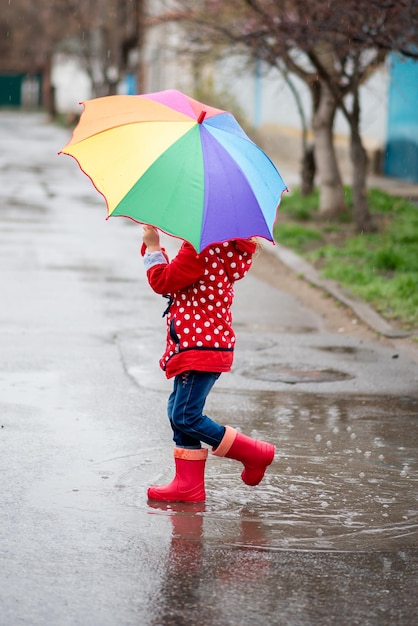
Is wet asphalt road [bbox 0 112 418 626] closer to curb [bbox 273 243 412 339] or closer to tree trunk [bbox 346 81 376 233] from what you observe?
curb [bbox 273 243 412 339]

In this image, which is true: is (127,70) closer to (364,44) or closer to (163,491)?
(364,44)

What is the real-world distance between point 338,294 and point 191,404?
255 inches

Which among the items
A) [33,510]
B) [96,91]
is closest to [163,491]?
[33,510]

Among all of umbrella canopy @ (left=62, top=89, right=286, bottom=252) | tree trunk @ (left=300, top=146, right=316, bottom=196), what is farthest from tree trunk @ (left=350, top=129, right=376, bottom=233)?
umbrella canopy @ (left=62, top=89, right=286, bottom=252)

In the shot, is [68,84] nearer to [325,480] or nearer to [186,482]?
[325,480]

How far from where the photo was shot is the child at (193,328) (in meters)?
5.20

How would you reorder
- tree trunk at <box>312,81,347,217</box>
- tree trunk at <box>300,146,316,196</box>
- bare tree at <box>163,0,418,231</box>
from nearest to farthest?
bare tree at <box>163,0,418,231</box> < tree trunk at <box>312,81,347,217</box> < tree trunk at <box>300,146,316,196</box>

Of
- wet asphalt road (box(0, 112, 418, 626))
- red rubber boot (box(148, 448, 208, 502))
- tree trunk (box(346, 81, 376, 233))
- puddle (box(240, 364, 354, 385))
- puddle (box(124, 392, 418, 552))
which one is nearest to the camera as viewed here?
wet asphalt road (box(0, 112, 418, 626))

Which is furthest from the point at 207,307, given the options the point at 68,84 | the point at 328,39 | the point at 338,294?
the point at 68,84

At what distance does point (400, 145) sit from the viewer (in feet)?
79.0

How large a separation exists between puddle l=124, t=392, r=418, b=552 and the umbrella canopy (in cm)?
128

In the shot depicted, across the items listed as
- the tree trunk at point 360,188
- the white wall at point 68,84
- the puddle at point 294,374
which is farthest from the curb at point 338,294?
the white wall at point 68,84

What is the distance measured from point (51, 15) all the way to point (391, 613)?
58.4 meters

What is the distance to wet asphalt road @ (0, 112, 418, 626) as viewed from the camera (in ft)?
14.3
